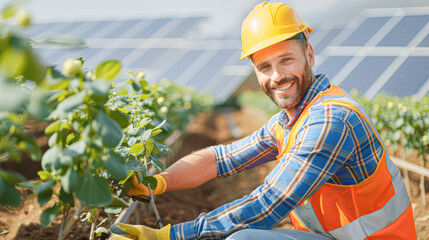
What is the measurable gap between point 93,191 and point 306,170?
81cm

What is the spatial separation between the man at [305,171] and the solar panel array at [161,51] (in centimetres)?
655

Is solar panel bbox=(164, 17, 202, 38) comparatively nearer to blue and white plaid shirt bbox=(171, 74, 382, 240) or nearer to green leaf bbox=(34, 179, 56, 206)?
blue and white plaid shirt bbox=(171, 74, 382, 240)

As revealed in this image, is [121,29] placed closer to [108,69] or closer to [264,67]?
[264,67]

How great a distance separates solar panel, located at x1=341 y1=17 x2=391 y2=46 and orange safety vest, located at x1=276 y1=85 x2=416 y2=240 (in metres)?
6.56

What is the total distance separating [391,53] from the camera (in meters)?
6.71

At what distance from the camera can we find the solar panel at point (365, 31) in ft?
24.7

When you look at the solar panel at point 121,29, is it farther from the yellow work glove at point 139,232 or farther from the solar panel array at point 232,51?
the yellow work glove at point 139,232

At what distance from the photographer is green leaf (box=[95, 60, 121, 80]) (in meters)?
0.90

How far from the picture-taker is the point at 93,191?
0.94 m

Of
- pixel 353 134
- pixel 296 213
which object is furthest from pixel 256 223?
pixel 353 134

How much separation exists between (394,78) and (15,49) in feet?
21.1

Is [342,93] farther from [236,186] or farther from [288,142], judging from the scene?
[236,186]

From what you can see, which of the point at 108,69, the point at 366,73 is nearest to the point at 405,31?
the point at 366,73

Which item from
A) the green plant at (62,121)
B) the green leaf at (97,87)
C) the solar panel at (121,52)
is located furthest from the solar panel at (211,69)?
the green leaf at (97,87)
